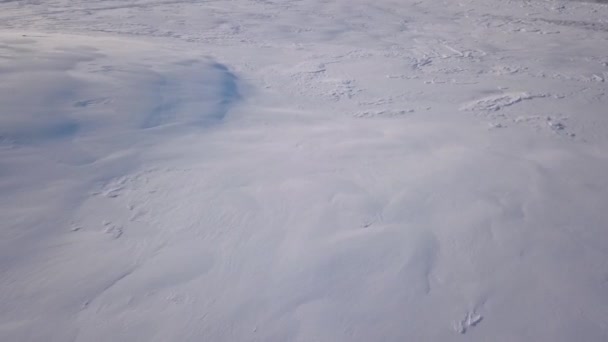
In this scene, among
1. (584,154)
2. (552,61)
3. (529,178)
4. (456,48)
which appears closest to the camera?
(529,178)

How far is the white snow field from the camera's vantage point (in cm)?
162

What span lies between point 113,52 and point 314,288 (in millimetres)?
3746

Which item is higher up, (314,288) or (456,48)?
(456,48)

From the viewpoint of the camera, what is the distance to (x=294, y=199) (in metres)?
2.29

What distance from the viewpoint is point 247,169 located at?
256 centimetres

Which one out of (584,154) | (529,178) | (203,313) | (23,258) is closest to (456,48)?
(584,154)

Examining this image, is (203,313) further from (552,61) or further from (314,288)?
(552,61)

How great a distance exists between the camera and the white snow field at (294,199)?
1.62 m

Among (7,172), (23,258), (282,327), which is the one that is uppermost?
(7,172)

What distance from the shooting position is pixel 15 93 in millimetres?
2850

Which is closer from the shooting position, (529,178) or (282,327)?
(282,327)

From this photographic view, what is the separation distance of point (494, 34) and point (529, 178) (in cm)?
463

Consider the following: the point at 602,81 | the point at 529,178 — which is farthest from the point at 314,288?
the point at 602,81

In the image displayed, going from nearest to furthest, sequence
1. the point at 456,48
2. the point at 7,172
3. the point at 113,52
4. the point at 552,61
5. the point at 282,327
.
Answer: the point at 282,327 < the point at 7,172 < the point at 113,52 < the point at 552,61 < the point at 456,48
